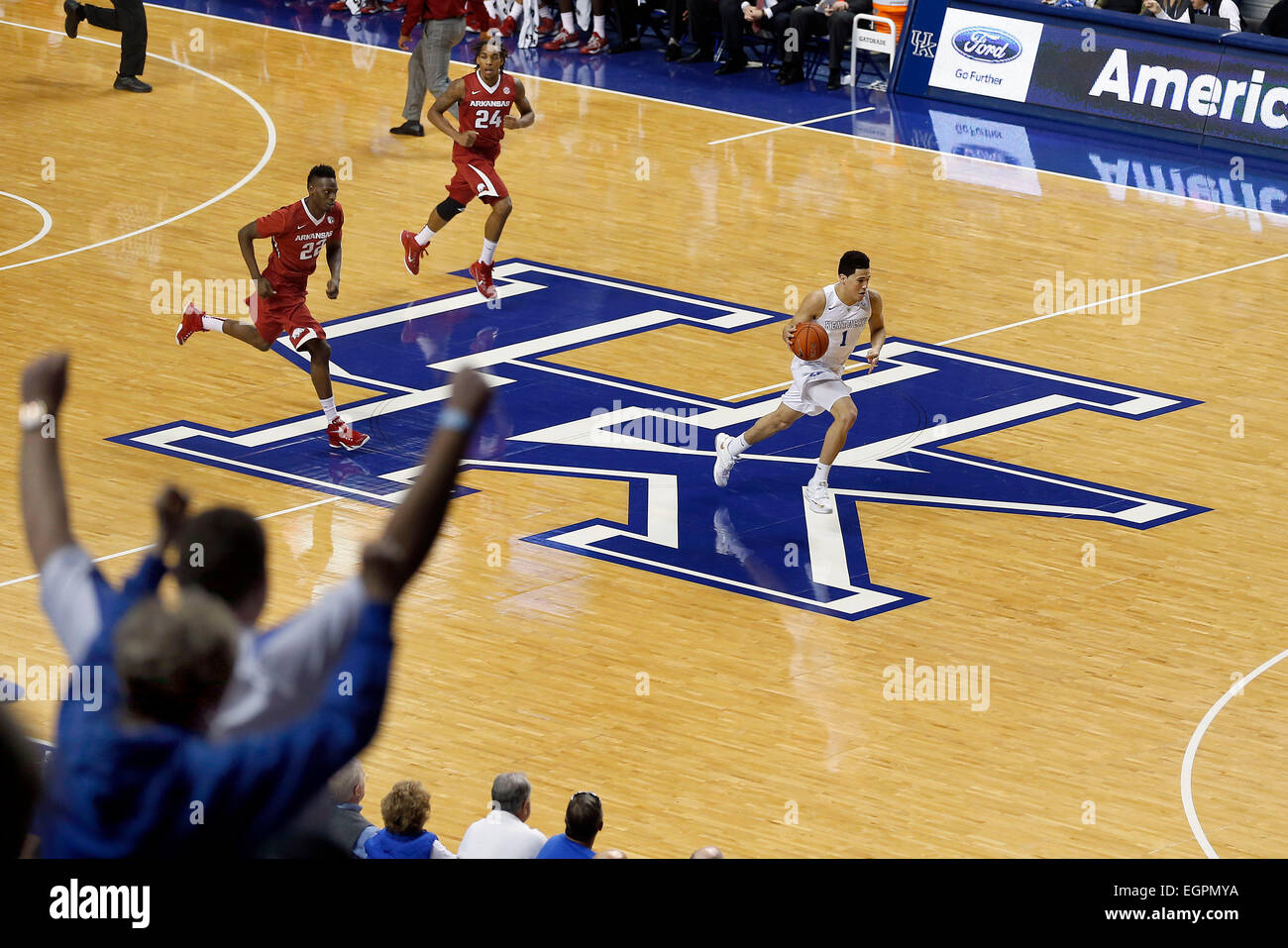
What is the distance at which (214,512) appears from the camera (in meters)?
3.55

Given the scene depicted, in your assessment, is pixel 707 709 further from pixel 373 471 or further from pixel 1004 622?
pixel 373 471

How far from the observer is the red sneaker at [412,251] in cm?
1859

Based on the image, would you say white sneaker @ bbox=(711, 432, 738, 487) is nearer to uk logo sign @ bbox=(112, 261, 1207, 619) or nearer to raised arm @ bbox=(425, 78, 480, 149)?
uk logo sign @ bbox=(112, 261, 1207, 619)

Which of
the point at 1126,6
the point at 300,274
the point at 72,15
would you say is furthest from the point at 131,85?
the point at 1126,6

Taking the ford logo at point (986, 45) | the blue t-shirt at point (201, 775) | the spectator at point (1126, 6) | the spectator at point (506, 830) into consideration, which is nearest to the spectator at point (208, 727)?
the blue t-shirt at point (201, 775)

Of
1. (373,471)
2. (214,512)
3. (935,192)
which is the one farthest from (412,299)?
(214,512)

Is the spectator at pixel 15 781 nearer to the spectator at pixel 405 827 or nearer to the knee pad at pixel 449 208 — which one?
the spectator at pixel 405 827

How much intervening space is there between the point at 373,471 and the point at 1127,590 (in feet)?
18.0

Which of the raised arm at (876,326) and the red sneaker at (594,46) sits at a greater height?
the red sneaker at (594,46)

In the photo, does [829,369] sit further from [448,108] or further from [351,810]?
[351,810]

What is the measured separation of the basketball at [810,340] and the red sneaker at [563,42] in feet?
53.9

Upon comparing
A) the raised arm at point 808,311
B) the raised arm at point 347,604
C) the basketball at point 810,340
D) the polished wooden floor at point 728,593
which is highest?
the raised arm at point 347,604

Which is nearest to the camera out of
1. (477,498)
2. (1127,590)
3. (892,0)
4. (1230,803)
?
(1230,803)

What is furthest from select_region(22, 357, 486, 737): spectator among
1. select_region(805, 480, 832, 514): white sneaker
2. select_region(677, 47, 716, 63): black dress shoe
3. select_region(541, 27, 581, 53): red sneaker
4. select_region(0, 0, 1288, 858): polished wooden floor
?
select_region(541, 27, 581, 53): red sneaker
